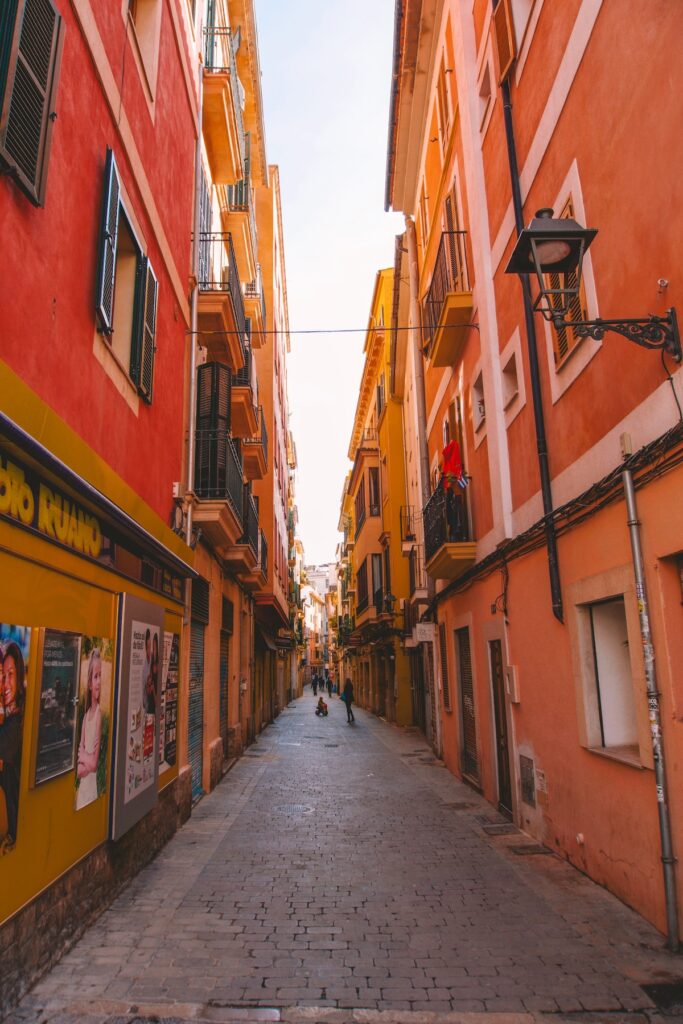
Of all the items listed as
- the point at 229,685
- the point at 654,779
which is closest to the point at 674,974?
the point at 654,779

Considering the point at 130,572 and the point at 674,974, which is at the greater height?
the point at 130,572

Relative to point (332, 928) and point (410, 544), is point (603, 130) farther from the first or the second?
point (410, 544)

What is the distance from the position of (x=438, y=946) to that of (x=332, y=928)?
872 mm

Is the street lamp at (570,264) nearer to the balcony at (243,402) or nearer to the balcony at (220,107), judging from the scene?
the balcony at (220,107)

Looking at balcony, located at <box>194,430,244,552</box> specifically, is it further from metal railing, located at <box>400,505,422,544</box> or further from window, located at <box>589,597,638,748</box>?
metal railing, located at <box>400,505,422,544</box>

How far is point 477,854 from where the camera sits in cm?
795

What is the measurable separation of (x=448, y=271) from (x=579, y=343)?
5.96 meters

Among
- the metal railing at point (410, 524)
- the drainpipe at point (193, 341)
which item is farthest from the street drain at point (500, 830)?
the metal railing at point (410, 524)

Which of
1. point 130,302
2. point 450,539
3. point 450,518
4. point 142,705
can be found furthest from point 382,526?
point 142,705

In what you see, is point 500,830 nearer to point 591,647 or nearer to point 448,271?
point 591,647

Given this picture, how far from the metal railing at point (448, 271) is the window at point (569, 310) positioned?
13.6ft

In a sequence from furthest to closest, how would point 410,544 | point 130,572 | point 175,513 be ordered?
point 410,544
point 175,513
point 130,572

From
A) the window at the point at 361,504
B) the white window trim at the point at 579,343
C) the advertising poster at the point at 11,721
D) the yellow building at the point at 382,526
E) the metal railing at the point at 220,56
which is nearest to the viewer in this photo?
the advertising poster at the point at 11,721

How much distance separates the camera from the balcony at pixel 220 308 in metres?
11.7
